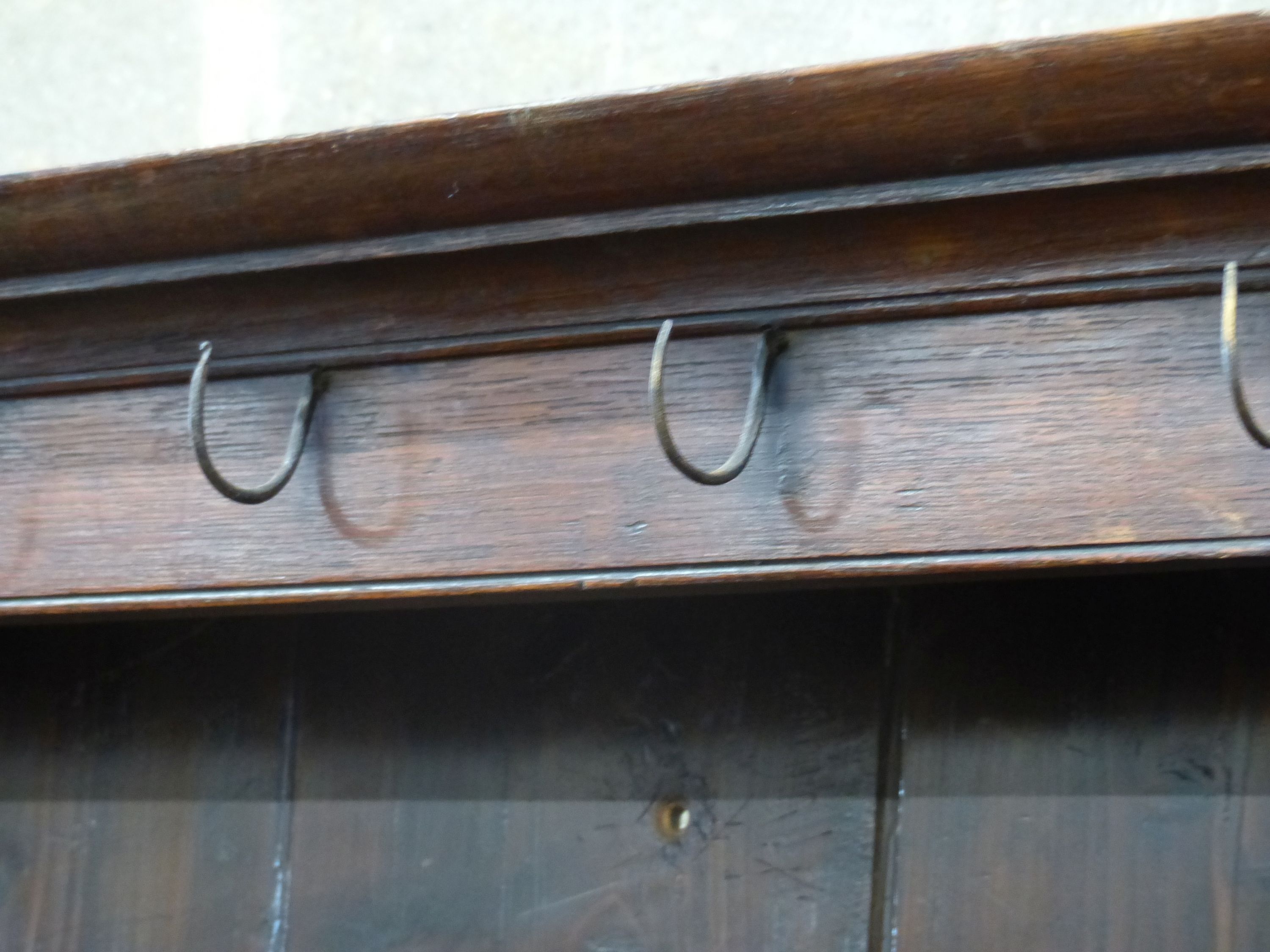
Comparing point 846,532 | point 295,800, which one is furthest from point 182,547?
point 846,532

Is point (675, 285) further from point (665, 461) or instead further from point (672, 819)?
point (672, 819)

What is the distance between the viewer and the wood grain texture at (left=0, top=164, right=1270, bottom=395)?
1.56 ft

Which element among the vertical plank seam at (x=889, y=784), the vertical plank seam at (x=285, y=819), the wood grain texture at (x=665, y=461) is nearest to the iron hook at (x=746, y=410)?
the wood grain texture at (x=665, y=461)

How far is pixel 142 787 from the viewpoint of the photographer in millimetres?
713

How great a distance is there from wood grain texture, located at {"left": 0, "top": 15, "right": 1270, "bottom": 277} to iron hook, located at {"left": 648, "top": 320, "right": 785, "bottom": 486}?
0.06 metres

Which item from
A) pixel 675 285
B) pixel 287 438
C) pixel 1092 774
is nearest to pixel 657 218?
pixel 675 285

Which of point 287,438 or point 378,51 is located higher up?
point 378,51

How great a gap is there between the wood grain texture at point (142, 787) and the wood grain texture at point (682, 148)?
0.25 metres

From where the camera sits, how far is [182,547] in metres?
0.58

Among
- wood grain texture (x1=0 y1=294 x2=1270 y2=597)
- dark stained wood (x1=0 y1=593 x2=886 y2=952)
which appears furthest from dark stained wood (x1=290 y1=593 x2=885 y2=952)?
wood grain texture (x1=0 y1=294 x2=1270 y2=597)

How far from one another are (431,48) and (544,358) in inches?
12.1

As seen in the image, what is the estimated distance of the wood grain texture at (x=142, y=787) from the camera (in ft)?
2.25

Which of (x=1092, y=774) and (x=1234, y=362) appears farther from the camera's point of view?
(x=1092, y=774)

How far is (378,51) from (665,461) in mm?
391
